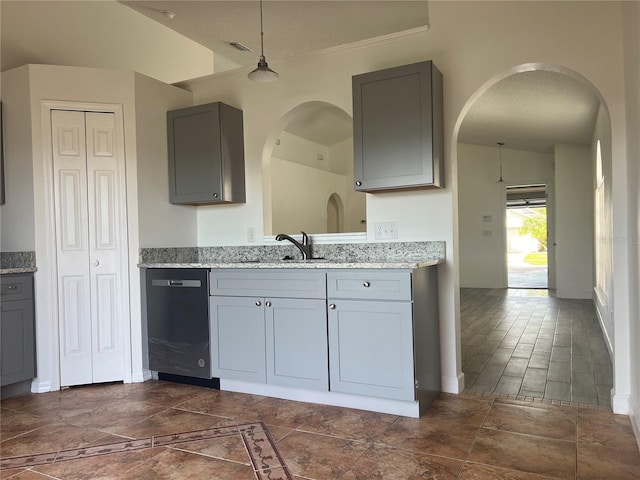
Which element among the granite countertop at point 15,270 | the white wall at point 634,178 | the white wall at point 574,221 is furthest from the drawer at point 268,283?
the white wall at point 574,221

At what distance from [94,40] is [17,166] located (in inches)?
58.7

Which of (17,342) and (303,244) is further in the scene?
(303,244)

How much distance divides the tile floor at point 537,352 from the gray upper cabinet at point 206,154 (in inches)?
89.7

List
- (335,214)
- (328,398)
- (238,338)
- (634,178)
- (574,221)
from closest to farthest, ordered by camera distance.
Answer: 1. (634,178)
2. (328,398)
3. (238,338)
4. (574,221)
5. (335,214)

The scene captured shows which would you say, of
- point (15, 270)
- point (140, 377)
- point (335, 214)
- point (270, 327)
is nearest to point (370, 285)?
point (270, 327)

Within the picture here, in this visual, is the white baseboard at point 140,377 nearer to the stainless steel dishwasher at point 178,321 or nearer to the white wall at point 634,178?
the stainless steel dishwasher at point 178,321

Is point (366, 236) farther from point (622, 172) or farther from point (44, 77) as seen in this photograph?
point (44, 77)

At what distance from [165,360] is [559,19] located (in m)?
3.35

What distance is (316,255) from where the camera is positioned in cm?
347

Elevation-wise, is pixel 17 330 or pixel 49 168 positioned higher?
pixel 49 168

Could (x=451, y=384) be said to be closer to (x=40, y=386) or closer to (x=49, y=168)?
(x=40, y=386)

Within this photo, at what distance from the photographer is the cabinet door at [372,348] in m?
2.59

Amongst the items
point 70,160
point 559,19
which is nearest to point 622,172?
point 559,19

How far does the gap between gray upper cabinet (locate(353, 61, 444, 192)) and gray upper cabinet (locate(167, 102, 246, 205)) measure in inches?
42.3
